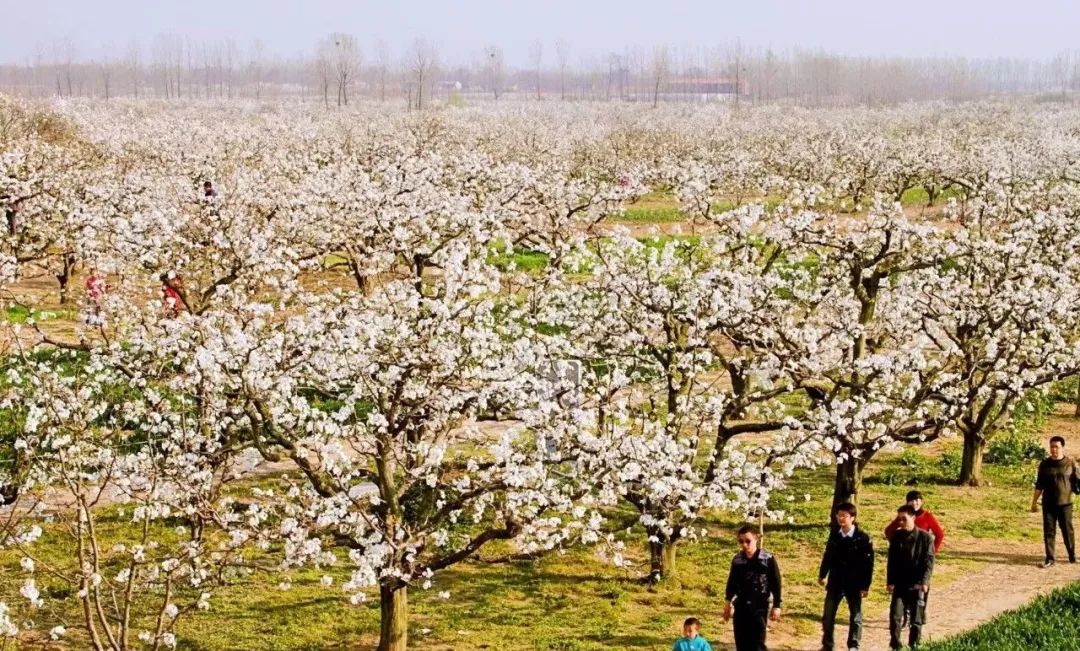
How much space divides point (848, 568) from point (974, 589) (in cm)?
386

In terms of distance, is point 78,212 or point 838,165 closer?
point 78,212

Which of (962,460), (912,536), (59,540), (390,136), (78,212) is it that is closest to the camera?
(912,536)

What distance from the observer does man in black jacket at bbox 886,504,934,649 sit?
12.1m

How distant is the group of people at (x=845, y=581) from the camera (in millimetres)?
11320

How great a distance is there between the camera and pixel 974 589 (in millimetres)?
14797

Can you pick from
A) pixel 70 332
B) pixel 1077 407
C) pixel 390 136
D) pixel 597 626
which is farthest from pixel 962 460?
pixel 390 136

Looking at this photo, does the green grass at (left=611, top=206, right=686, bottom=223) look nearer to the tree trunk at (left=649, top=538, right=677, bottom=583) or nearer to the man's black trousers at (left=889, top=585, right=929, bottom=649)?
the tree trunk at (left=649, top=538, right=677, bottom=583)

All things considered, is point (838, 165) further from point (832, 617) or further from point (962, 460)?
point (832, 617)

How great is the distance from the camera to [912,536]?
1208 cm

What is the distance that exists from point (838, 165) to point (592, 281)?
3796 cm

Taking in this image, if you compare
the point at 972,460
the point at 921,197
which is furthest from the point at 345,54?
the point at 972,460

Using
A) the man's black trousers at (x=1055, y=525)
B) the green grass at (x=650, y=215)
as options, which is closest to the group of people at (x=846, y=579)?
the man's black trousers at (x=1055, y=525)

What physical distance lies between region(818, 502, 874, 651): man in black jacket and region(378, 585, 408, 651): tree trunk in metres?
4.63

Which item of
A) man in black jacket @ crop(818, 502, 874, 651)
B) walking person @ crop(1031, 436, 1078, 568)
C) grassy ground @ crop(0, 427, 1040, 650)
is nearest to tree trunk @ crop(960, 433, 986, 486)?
grassy ground @ crop(0, 427, 1040, 650)
